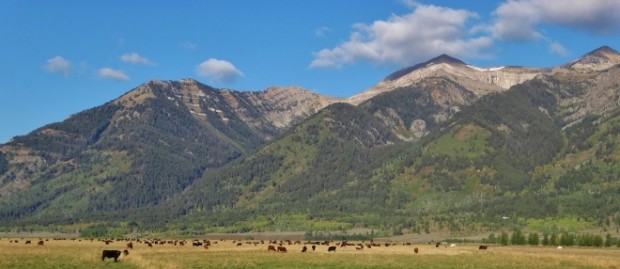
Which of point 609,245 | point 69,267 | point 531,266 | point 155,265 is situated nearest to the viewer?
point 69,267

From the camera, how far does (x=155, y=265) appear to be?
79562 mm

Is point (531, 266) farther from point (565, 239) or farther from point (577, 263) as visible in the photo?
point (565, 239)

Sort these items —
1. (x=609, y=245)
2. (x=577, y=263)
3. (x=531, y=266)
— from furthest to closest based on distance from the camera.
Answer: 1. (x=609, y=245)
2. (x=577, y=263)
3. (x=531, y=266)

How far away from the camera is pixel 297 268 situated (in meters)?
77.8

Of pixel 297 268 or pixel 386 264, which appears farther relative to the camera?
pixel 386 264

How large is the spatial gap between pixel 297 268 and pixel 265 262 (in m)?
11.9

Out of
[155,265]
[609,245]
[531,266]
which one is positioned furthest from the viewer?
[609,245]

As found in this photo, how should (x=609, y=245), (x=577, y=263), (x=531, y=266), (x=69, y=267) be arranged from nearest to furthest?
1. (x=69, y=267)
2. (x=531, y=266)
3. (x=577, y=263)
4. (x=609, y=245)

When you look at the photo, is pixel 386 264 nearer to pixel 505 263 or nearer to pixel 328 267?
pixel 328 267

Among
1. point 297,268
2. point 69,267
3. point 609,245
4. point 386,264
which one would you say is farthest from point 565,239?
point 69,267

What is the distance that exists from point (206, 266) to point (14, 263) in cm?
2073

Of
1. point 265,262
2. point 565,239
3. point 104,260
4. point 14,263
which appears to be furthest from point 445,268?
point 565,239

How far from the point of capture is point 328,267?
82.5 meters

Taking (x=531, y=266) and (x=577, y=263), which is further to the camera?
(x=577, y=263)
